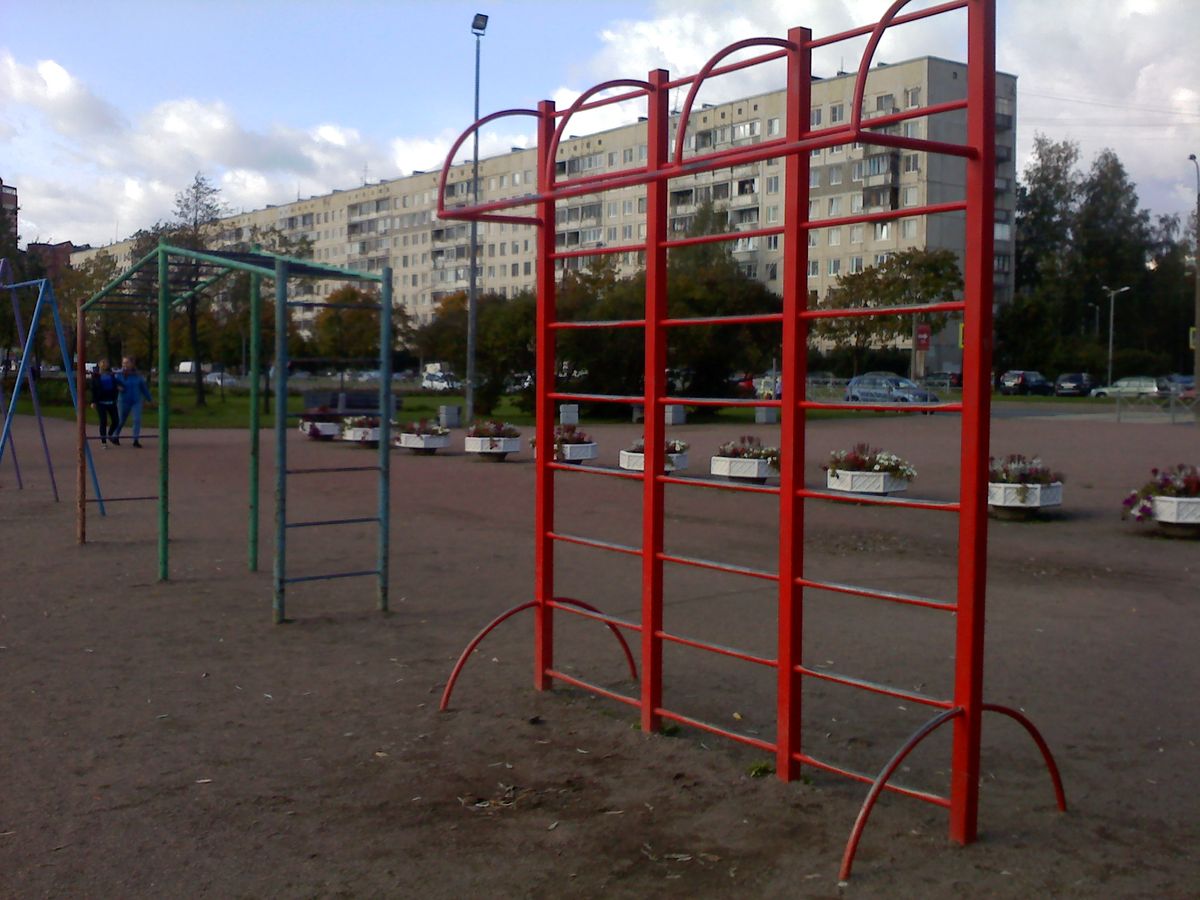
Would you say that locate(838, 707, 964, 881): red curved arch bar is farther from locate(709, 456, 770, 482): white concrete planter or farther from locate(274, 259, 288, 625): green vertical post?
locate(709, 456, 770, 482): white concrete planter

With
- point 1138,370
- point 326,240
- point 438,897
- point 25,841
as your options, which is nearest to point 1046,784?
point 438,897

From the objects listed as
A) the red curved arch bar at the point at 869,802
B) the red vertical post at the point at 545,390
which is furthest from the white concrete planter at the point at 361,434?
the red curved arch bar at the point at 869,802

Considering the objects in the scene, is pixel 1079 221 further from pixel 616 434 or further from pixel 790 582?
pixel 790 582

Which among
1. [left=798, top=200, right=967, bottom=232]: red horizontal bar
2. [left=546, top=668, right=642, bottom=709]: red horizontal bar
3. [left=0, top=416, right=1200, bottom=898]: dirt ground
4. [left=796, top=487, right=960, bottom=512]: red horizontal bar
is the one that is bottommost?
[left=0, top=416, right=1200, bottom=898]: dirt ground

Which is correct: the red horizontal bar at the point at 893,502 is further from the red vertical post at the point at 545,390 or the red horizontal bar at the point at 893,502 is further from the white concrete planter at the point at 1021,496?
the white concrete planter at the point at 1021,496

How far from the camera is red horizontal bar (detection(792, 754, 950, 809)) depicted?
4051mm

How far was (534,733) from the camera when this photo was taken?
5.38 meters

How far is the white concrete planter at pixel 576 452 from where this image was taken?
19844mm

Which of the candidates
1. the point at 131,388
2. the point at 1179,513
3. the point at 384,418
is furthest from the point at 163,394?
the point at 131,388

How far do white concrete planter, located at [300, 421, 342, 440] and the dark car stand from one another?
44.8 metres

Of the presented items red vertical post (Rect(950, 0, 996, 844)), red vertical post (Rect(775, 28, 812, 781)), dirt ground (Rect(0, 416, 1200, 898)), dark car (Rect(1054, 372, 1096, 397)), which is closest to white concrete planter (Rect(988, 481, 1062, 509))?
dirt ground (Rect(0, 416, 1200, 898))

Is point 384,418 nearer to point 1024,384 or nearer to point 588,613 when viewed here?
point 588,613

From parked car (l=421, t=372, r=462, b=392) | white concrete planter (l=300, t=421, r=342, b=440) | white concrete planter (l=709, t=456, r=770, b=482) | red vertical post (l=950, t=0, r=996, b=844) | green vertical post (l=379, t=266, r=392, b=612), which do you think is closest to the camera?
red vertical post (l=950, t=0, r=996, b=844)

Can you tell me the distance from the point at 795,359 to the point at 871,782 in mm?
1506
